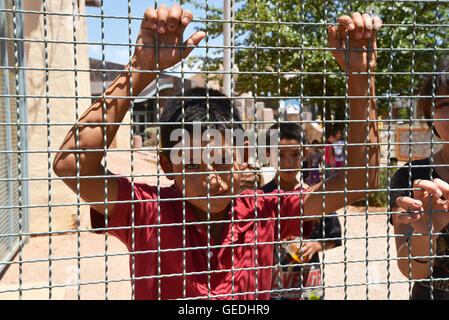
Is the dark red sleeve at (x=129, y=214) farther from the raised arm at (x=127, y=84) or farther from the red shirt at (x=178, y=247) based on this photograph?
the raised arm at (x=127, y=84)

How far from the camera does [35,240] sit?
5.32m

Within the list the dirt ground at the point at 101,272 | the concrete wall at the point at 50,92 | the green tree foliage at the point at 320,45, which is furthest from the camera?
the green tree foliage at the point at 320,45

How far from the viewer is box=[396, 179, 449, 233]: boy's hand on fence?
119 centimetres

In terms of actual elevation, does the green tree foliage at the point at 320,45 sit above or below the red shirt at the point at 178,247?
above

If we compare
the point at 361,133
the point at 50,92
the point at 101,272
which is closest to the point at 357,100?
the point at 361,133

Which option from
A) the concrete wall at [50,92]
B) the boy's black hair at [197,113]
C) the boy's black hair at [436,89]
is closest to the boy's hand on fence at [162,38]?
the boy's black hair at [197,113]

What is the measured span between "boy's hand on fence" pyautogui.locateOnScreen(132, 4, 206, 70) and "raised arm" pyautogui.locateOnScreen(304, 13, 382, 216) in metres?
0.47

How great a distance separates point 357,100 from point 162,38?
64cm

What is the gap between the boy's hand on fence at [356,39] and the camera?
1.15 metres

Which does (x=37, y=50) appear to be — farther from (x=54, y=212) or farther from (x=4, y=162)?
(x=54, y=212)

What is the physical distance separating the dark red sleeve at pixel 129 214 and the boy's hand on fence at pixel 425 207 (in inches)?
32.3

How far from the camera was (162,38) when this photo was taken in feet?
3.40

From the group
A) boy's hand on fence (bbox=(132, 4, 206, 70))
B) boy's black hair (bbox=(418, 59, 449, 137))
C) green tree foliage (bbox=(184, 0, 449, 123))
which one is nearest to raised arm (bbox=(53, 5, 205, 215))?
boy's hand on fence (bbox=(132, 4, 206, 70))
